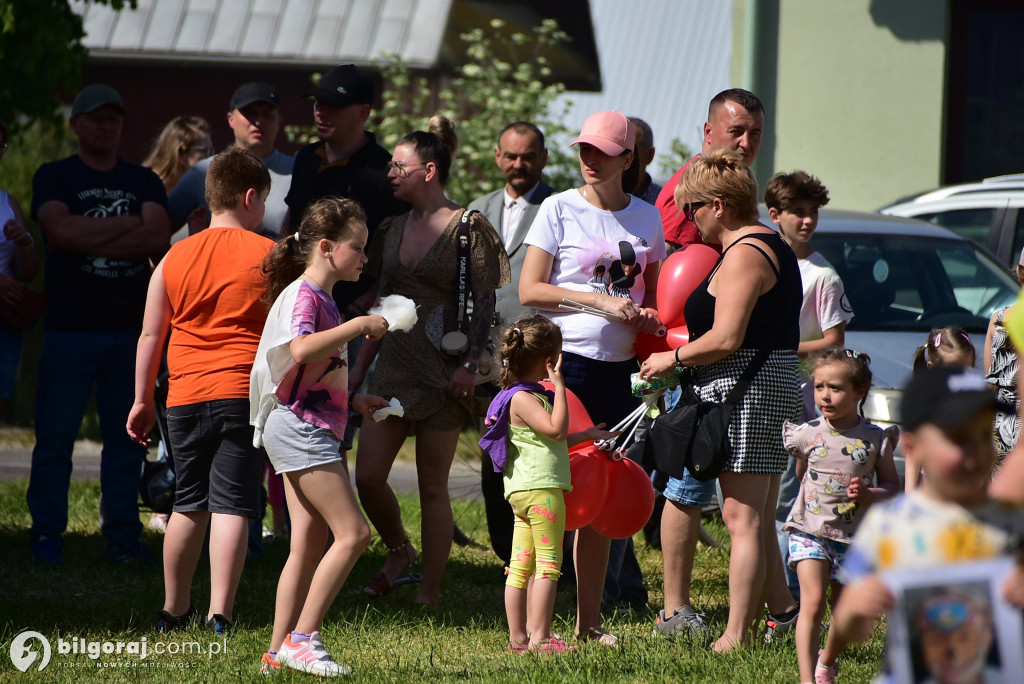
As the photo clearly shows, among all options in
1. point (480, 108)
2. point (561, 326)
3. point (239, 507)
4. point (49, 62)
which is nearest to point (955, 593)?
point (561, 326)

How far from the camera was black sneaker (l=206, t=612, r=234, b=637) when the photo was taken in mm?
4570

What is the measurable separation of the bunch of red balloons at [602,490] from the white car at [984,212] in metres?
4.29

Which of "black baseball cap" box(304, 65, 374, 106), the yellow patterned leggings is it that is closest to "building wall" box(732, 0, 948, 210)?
"black baseball cap" box(304, 65, 374, 106)

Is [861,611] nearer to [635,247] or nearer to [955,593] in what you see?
[955,593]

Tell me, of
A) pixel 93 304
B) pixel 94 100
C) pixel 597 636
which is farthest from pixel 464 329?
pixel 94 100

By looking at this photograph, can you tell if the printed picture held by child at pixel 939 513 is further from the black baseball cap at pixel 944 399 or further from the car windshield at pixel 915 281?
the car windshield at pixel 915 281

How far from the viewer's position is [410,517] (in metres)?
7.17

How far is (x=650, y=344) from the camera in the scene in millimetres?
4758

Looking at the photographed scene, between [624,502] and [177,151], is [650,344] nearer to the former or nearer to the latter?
[624,502]

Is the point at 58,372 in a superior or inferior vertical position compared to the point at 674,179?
inferior

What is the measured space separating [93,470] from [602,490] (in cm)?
569

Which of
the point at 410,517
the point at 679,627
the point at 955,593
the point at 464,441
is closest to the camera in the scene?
the point at 955,593

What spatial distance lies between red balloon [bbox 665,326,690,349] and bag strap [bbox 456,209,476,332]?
958 millimetres

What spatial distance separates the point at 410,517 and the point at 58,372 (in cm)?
239
